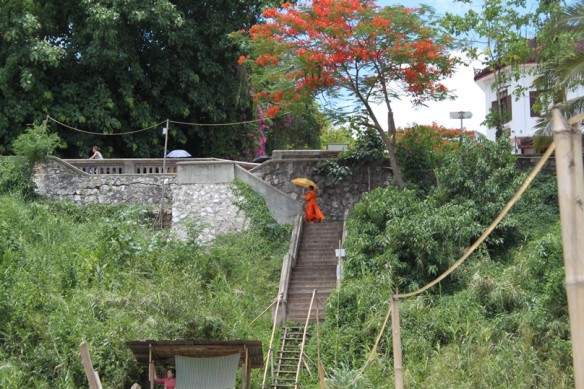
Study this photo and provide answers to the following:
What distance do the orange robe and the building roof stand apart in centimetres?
888

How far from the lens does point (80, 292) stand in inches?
802

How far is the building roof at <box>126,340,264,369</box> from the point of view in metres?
16.5

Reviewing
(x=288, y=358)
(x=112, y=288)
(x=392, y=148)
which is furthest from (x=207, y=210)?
(x=288, y=358)

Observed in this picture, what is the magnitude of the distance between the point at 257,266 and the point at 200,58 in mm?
8709

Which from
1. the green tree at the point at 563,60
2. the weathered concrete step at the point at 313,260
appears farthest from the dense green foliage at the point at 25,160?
the green tree at the point at 563,60

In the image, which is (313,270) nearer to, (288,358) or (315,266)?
(315,266)

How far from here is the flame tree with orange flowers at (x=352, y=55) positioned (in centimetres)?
2469

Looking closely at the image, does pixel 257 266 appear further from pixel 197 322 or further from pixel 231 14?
pixel 231 14

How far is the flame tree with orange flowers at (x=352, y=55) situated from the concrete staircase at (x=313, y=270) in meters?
2.36

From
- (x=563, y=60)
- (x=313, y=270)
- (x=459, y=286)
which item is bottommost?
(x=459, y=286)

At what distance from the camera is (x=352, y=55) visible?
24.7 meters

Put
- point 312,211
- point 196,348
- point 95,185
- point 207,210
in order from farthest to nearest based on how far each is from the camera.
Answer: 1. point 95,185
2. point 312,211
3. point 207,210
4. point 196,348

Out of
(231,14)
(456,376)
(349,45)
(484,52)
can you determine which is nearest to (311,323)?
(456,376)

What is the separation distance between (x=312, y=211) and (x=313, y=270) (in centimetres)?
277
